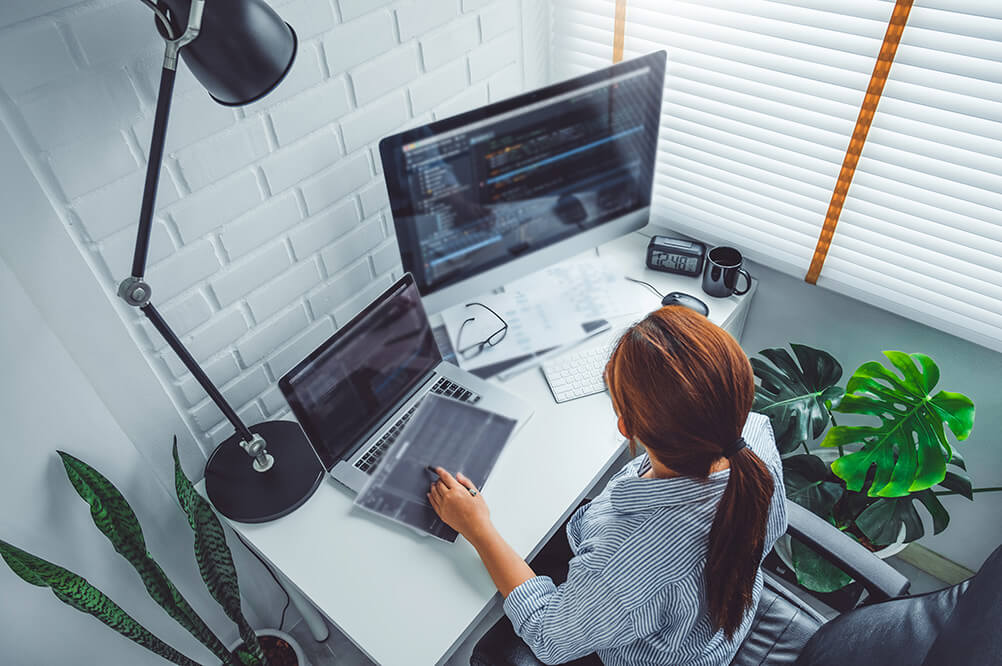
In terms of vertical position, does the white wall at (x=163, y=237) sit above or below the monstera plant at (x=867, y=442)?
above

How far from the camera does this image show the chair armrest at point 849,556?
1.11 meters

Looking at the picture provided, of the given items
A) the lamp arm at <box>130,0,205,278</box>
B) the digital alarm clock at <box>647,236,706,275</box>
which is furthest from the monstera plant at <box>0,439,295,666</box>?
the digital alarm clock at <box>647,236,706,275</box>

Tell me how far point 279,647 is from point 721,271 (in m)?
1.48

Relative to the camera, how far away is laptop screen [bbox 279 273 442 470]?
3.92 ft

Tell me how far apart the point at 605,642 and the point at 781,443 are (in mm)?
772

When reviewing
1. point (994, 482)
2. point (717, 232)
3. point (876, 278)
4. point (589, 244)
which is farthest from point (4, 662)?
point (994, 482)

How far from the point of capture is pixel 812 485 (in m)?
1.60

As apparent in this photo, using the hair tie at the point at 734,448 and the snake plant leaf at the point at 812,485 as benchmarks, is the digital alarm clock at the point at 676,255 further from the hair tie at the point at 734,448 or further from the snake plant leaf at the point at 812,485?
the hair tie at the point at 734,448

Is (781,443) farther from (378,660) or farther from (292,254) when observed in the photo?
(292,254)

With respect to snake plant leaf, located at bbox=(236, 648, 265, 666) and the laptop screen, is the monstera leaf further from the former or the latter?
snake plant leaf, located at bbox=(236, 648, 265, 666)

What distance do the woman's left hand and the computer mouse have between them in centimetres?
69

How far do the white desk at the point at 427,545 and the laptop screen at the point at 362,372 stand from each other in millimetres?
138

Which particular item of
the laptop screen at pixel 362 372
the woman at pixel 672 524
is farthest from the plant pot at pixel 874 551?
the laptop screen at pixel 362 372

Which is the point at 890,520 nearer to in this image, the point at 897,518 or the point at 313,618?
the point at 897,518
